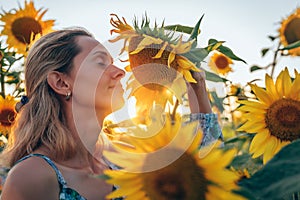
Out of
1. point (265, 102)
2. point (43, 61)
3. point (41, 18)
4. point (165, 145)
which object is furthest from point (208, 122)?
point (41, 18)

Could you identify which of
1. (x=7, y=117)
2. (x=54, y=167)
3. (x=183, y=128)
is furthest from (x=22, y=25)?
(x=183, y=128)

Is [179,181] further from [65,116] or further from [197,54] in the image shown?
[65,116]

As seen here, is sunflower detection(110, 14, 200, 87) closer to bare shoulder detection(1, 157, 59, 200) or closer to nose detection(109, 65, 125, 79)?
nose detection(109, 65, 125, 79)

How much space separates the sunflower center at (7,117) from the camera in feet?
6.58

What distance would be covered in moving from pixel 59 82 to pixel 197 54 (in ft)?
1.96

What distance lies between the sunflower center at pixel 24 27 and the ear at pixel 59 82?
3.81 feet

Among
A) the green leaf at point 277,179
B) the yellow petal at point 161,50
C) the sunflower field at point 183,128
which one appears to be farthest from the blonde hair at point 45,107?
the green leaf at point 277,179

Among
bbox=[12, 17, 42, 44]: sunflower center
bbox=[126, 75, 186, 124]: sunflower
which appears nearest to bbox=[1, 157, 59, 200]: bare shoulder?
bbox=[126, 75, 186, 124]: sunflower

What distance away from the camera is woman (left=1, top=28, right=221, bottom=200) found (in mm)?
1102

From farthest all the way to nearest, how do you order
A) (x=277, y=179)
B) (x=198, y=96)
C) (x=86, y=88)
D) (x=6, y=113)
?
(x=6, y=113) → (x=86, y=88) → (x=198, y=96) → (x=277, y=179)

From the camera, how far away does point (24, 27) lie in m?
2.46

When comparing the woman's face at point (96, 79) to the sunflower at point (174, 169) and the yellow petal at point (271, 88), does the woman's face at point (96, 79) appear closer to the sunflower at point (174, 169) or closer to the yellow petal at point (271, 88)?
the yellow petal at point (271, 88)

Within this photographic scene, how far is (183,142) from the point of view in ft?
1.28

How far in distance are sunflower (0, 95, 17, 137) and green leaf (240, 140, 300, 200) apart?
1.78 metres
